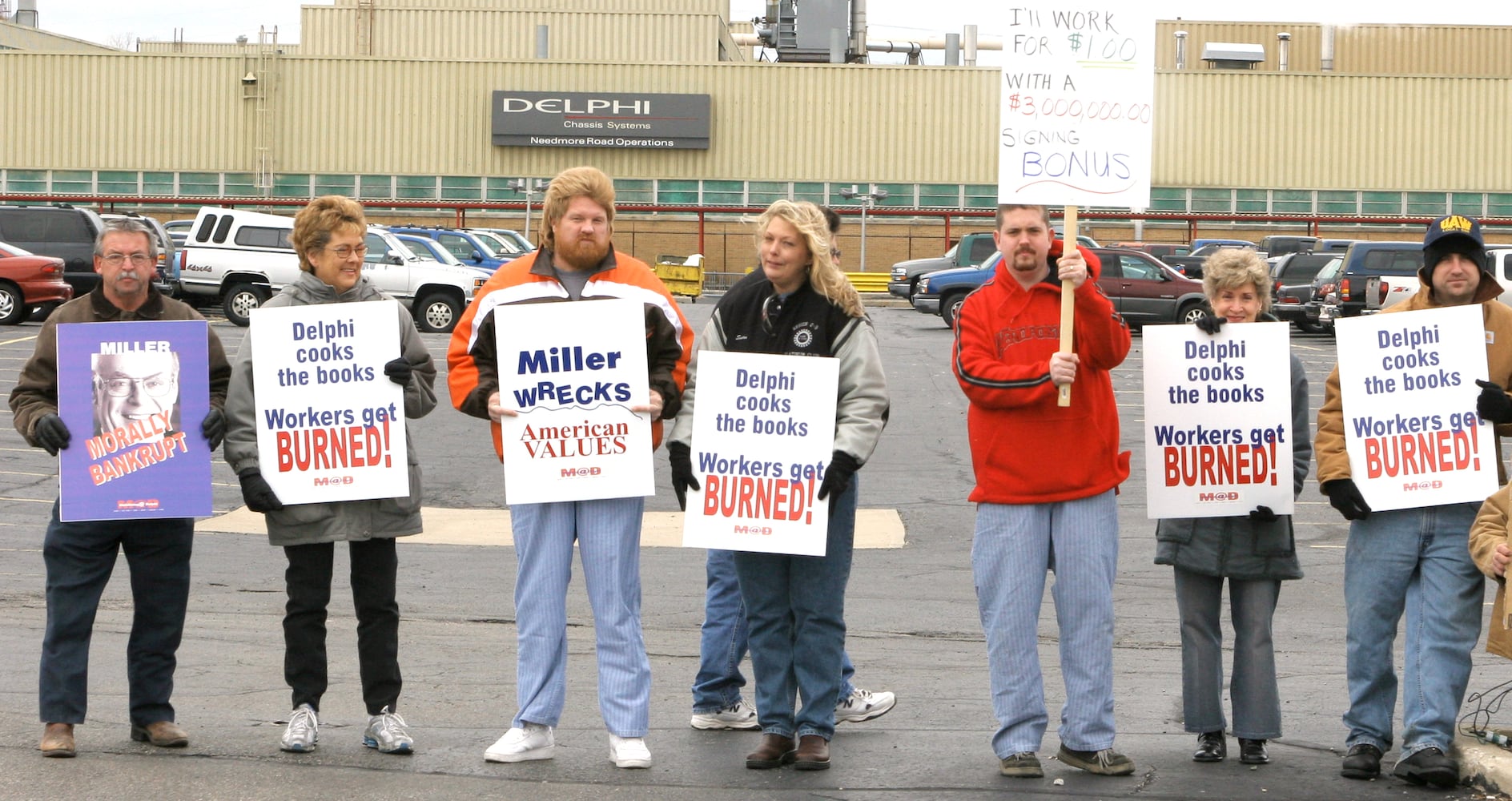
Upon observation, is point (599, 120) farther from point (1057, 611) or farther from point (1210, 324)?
point (1057, 611)

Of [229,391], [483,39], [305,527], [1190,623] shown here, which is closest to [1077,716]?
[1190,623]

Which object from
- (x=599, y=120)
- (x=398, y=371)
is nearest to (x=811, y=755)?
(x=398, y=371)

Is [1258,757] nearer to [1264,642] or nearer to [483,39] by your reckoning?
[1264,642]

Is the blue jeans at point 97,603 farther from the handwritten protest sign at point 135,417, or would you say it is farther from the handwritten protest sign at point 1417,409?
the handwritten protest sign at point 1417,409

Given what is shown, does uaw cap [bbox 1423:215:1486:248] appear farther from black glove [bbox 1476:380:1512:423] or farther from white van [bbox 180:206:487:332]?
white van [bbox 180:206:487:332]

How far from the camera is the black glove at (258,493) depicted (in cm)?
593

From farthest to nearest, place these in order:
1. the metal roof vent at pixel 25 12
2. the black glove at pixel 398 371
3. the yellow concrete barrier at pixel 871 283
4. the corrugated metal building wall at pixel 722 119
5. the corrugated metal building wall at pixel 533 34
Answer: the metal roof vent at pixel 25 12 < the corrugated metal building wall at pixel 533 34 < the corrugated metal building wall at pixel 722 119 < the yellow concrete barrier at pixel 871 283 < the black glove at pixel 398 371

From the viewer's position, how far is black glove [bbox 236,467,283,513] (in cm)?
593

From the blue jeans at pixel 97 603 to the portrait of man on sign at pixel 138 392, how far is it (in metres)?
0.35

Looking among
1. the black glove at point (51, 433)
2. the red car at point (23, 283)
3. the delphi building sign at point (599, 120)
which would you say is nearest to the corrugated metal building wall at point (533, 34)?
the delphi building sign at point (599, 120)

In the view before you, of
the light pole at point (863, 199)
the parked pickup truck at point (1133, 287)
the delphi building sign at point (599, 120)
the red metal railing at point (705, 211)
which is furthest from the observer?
the delphi building sign at point (599, 120)

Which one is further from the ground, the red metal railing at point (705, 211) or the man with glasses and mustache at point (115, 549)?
the red metal railing at point (705, 211)

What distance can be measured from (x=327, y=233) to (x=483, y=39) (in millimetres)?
57474

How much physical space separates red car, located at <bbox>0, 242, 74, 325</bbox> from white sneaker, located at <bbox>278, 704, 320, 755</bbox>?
24.6m
